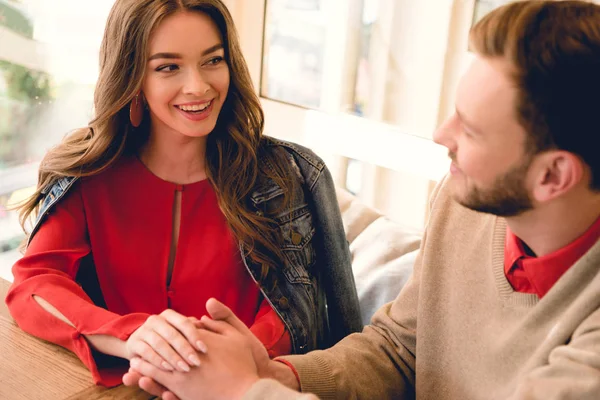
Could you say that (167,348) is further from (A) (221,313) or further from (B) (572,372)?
(B) (572,372)

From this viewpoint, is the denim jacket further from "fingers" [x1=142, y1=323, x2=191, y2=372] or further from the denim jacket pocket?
"fingers" [x1=142, y1=323, x2=191, y2=372]

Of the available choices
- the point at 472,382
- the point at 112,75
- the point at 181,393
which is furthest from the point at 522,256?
the point at 112,75

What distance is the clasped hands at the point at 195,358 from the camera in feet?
3.88

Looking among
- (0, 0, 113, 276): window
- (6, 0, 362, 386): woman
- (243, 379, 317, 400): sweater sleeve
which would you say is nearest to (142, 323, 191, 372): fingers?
(243, 379, 317, 400): sweater sleeve

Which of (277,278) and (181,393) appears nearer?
(181,393)

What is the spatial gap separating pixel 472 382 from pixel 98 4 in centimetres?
200

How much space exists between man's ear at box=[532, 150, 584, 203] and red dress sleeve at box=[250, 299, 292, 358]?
75cm

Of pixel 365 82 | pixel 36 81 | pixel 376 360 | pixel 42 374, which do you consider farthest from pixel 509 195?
pixel 36 81

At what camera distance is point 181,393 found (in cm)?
120

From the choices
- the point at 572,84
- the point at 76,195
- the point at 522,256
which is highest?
the point at 572,84

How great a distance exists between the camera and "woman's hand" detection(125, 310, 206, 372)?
1209 mm

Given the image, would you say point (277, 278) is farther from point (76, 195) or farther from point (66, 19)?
point (66, 19)

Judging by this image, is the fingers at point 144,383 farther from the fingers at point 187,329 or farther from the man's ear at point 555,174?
the man's ear at point 555,174

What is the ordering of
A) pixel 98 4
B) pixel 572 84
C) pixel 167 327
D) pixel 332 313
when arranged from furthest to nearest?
pixel 98 4 → pixel 332 313 → pixel 167 327 → pixel 572 84
